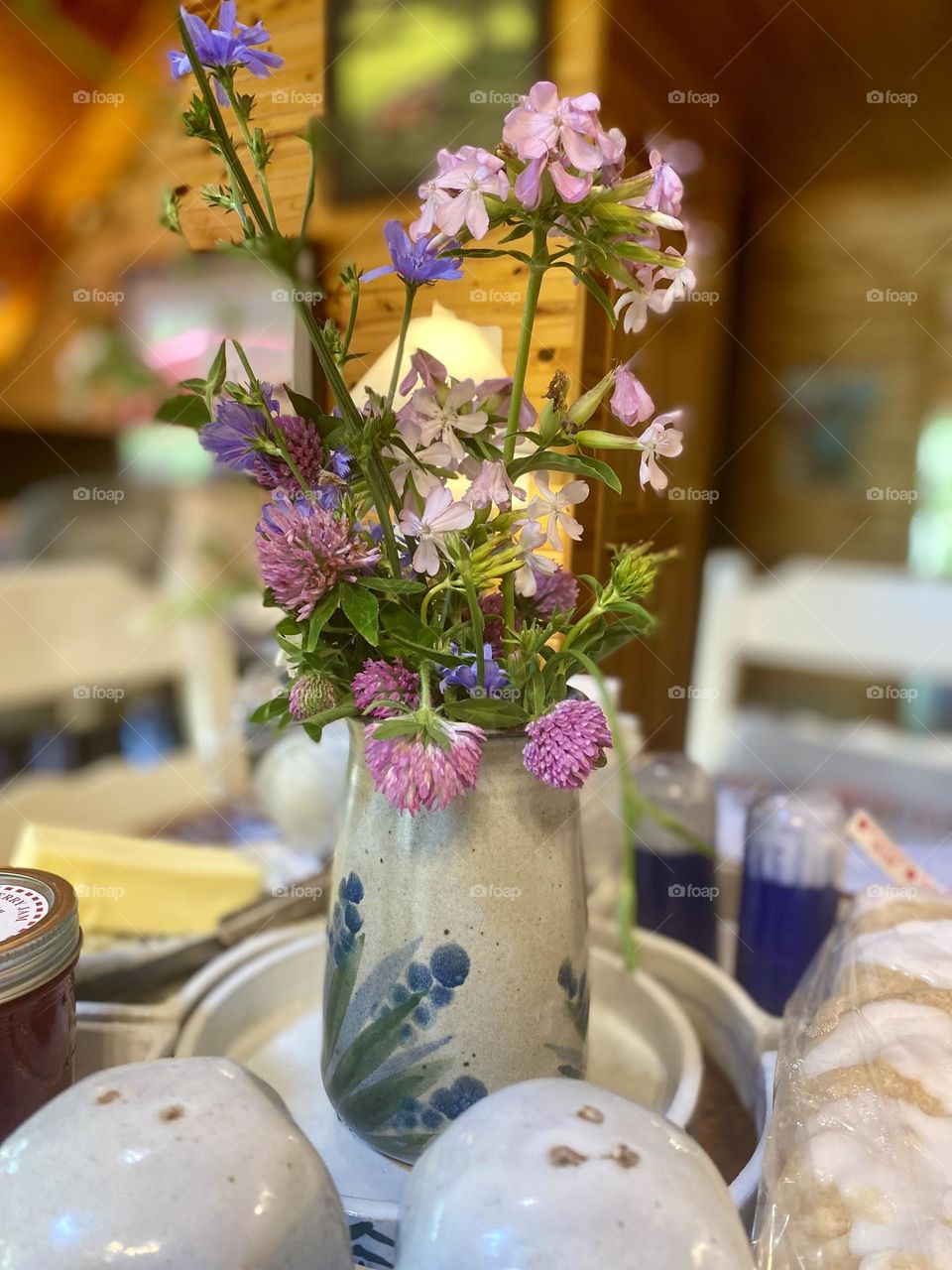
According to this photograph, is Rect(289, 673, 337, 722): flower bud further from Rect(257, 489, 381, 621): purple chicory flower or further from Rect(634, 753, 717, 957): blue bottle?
Rect(634, 753, 717, 957): blue bottle

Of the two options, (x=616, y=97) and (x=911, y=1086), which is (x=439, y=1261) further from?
(x=616, y=97)

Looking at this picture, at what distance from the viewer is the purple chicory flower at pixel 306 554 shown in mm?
444

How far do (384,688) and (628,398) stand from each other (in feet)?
0.67

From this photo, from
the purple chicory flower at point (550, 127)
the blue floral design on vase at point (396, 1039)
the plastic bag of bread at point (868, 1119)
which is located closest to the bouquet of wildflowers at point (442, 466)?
the purple chicory flower at point (550, 127)

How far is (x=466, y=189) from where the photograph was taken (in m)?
0.43

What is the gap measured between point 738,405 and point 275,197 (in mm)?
1552

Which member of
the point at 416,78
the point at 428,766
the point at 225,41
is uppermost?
the point at 416,78

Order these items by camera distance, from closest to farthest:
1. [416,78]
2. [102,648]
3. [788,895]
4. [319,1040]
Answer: [319,1040], [788,895], [416,78], [102,648]

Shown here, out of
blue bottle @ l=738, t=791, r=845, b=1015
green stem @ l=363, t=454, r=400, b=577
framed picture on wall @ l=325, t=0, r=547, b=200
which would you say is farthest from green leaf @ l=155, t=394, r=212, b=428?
blue bottle @ l=738, t=791, r=845, b=1015

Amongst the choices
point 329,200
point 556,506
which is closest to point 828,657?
point 329,200

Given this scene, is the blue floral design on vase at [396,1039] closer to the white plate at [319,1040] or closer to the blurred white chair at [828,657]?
the white plate at [319,1040]

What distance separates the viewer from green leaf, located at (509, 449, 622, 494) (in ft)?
1.50

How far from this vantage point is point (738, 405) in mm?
1952

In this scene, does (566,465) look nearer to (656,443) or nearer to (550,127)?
(656,443)
